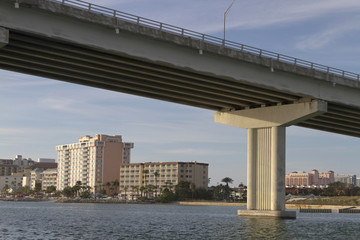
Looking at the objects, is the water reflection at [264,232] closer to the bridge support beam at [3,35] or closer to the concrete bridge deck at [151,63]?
the concrete bridge deck at [151,63]

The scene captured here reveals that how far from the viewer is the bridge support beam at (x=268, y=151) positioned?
6234 centimetres

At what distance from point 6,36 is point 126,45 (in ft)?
33.2

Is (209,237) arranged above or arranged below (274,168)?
below

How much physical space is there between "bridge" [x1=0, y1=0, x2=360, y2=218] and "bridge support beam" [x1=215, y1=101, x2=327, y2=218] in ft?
0.38

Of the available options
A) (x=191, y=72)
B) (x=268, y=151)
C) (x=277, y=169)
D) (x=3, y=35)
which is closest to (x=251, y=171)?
(x=268, y=151)

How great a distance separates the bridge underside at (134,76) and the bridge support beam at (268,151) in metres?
1.28

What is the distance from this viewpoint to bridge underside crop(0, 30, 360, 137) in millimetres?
44062

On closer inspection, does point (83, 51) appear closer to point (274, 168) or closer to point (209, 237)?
point (209, 237)

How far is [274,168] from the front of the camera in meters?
62.9

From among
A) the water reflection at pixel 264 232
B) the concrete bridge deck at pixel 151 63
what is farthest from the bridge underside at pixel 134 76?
the water reflection at pixel 264 232

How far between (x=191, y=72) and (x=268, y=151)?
1856cm

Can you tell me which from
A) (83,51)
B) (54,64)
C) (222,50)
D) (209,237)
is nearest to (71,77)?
(54,64)

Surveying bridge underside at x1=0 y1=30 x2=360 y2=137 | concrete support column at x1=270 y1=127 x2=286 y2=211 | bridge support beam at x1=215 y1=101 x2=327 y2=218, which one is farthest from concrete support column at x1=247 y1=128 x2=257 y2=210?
bridge underside at x1=0 y1=30 x2=360 y2=137

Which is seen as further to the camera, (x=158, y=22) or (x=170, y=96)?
(x=170, y=96)
